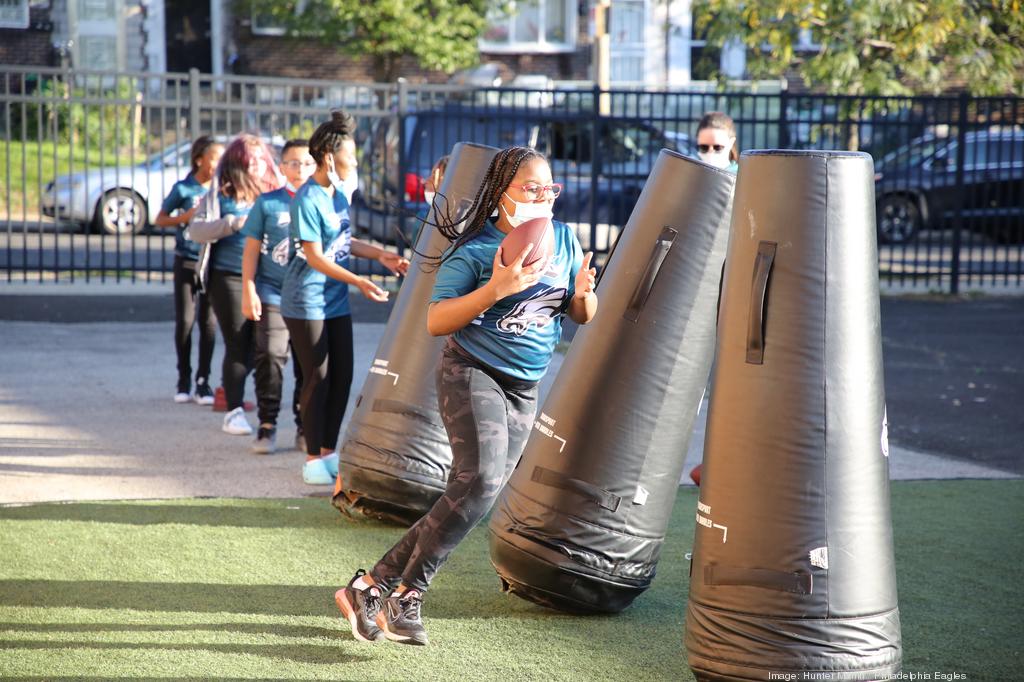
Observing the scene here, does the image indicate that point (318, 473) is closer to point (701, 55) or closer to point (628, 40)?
point (701, 55)

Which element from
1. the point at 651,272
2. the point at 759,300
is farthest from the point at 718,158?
the point at 759,300

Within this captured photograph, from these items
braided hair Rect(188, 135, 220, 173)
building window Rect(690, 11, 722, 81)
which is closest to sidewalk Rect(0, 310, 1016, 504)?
braided hair Rect(188, 135, 220, 173)

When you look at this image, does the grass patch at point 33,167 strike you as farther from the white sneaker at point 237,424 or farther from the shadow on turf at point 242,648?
the shadow on turf at point 242,648

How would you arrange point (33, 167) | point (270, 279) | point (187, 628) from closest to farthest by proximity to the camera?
point (187, 628)
point (270, 279)
point (33, 167)

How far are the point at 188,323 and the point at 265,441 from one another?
168 centimetres

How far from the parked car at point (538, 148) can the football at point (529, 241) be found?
1040 cm

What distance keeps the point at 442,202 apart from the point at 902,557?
8.48 feet

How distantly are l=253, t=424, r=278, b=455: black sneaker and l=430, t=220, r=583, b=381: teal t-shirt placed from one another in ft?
10.4

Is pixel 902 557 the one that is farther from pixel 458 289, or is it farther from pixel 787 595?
pixel 458 289

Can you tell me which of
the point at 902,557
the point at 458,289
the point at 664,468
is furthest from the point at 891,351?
the point at 458,289

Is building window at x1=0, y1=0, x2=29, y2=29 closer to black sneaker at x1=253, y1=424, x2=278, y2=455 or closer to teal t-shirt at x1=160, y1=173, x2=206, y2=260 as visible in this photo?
teal t-shirt at x1=160, y1=173, x2=206, y2=260

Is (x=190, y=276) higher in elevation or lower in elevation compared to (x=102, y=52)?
lower

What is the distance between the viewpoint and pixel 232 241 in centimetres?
773

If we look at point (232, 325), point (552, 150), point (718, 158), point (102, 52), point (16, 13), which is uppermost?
point (16, 13)
